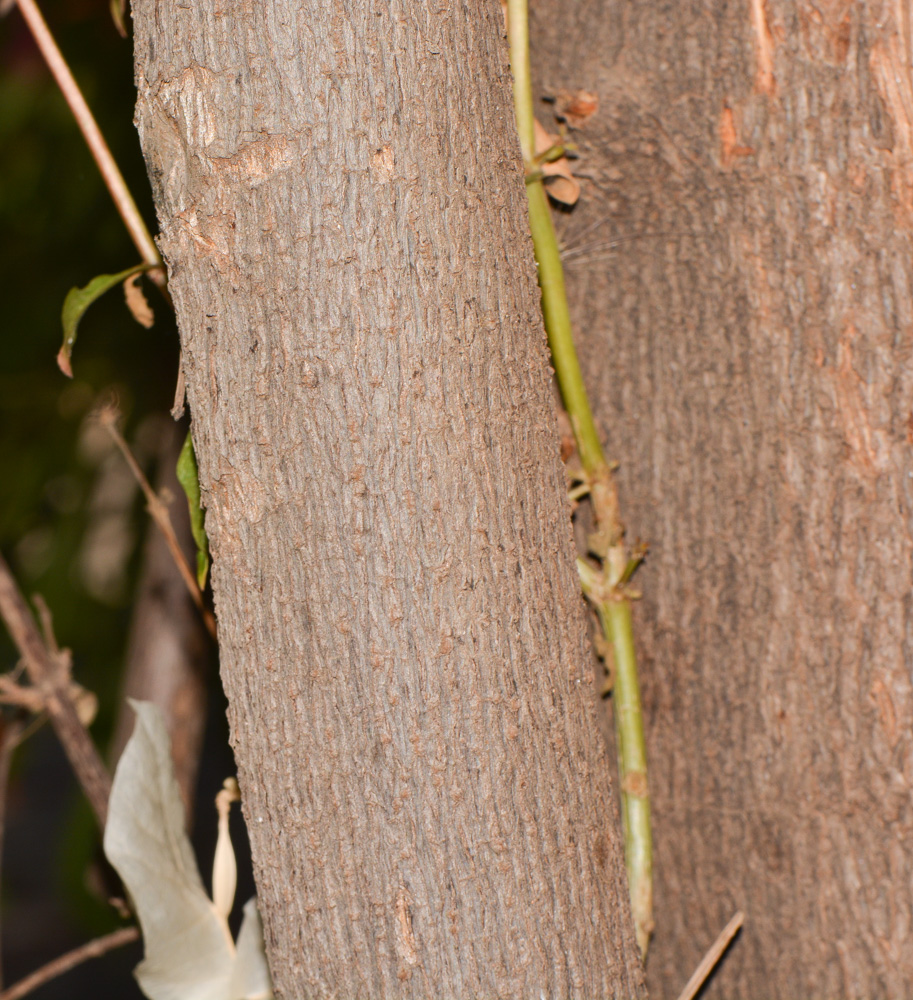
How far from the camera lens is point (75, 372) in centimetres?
165

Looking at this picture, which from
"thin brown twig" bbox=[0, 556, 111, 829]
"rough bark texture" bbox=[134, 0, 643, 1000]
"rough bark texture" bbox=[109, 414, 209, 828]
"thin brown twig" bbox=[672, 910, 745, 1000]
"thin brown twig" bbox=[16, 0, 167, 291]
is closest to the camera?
"rough bark texture" bbox=[134, 0, 643, 1000]

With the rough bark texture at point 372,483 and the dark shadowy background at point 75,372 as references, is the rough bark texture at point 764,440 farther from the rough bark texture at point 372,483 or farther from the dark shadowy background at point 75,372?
the dark shadowy background at point 75,372

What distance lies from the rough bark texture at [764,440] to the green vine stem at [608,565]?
0.05 metres

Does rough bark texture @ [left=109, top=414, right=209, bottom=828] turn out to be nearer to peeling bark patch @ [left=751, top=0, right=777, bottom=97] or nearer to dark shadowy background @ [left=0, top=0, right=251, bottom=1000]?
dark shadowy background @ [left=0, top=0, right=251, bottom=1000]

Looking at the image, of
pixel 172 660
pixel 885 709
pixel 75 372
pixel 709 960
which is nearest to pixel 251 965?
pixel 709 960

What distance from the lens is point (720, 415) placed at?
30.8 inches

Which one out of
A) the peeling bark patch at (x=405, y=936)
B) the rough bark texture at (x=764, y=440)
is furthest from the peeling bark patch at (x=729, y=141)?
the peeling bark patch at (x=405, y=936)

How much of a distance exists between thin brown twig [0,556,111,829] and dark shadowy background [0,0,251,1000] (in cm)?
54

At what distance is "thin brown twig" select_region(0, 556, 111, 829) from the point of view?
3.01ft

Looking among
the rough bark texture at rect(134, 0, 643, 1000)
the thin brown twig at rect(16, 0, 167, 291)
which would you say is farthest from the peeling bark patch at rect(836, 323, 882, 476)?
the thin brown twig at rect(16, 0, 167, 291)

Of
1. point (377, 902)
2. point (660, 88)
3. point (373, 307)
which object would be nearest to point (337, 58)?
point (373, 307)

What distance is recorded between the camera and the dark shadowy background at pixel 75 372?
5.01ft

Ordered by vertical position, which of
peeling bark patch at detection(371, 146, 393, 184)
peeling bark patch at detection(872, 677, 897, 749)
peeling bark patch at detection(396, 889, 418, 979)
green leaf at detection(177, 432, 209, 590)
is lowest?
peeling bark patch at detection(872, 677, 897, 749)

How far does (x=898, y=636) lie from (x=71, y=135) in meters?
1.57
